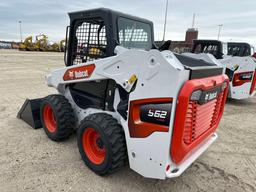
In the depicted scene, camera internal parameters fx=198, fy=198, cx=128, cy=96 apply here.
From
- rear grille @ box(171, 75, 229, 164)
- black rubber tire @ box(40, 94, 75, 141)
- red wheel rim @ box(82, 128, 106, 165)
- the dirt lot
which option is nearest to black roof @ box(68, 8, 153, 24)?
black rubber tire @ box(40, 94, 75, 141)

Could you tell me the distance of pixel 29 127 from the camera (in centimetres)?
382

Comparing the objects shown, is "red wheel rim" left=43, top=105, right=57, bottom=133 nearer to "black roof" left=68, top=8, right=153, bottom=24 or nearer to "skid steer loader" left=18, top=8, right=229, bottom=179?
"skid steer loader" left=18, top=8, right=229, bottom=179

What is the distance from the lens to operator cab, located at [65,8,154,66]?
2564 mm

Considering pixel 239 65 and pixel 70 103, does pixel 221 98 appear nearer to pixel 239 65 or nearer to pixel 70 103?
pixel 70 103

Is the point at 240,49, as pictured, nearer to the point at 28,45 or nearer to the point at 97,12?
the point at 97,12

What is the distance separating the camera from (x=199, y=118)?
219 centimetres

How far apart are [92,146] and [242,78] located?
571 centimetres

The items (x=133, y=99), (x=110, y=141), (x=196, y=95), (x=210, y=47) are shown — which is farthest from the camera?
(x=210, y=47)

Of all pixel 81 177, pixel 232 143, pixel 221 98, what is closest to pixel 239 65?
pixel 232 143

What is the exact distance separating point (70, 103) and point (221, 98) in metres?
2.31

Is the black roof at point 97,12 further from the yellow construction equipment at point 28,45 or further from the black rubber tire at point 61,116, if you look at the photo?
the yellow construction equipment at point 28,45

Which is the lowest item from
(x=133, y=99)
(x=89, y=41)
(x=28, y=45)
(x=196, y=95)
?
→ (x=133, y=99)

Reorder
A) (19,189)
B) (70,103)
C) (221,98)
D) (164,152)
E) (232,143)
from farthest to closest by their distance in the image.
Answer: (232,143) < (70,103) < (221,98) < (19,189) < (164,152)

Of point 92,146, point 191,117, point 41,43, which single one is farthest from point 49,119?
point 41,43
